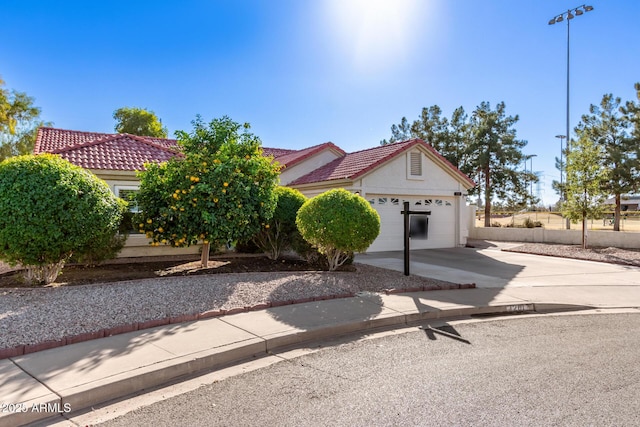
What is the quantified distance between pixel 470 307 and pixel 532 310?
4.56 ft

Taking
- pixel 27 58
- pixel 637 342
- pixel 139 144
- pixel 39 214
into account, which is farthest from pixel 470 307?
pixel 27 58

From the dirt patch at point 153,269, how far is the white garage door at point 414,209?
5.37 meters

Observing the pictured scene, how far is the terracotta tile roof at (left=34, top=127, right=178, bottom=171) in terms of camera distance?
12.8 metres

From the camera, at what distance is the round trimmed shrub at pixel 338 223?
942 centimetres

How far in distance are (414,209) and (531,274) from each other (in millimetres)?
6264

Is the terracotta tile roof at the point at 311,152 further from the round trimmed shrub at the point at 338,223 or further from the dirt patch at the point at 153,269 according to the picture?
the round trimmed shrub at the point at 338,223

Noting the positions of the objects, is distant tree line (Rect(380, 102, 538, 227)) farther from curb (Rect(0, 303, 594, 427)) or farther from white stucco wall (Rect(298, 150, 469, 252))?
curb (Rect(0, 303, 594, 427))

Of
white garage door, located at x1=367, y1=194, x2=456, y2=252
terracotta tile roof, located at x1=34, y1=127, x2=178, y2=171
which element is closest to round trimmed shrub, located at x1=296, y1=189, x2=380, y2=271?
terracotta tile roof, located at x1=34, y1=127, x2=178, y2=171

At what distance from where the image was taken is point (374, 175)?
1608cm

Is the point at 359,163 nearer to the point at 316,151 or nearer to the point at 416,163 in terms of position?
the point at 416,163

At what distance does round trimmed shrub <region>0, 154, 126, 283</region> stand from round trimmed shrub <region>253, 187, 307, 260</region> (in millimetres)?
4514

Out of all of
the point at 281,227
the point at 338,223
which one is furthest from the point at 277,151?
the point at 338,223

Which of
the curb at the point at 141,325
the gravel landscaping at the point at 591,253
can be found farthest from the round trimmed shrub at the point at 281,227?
the gravel landscaping at the point at 591,253

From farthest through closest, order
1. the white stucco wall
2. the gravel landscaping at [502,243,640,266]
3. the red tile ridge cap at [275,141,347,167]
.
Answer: the red tile ridge cap at [275,141,347,167]
the white stucco wall
the gravel landscaping at [502,243,640,266]
